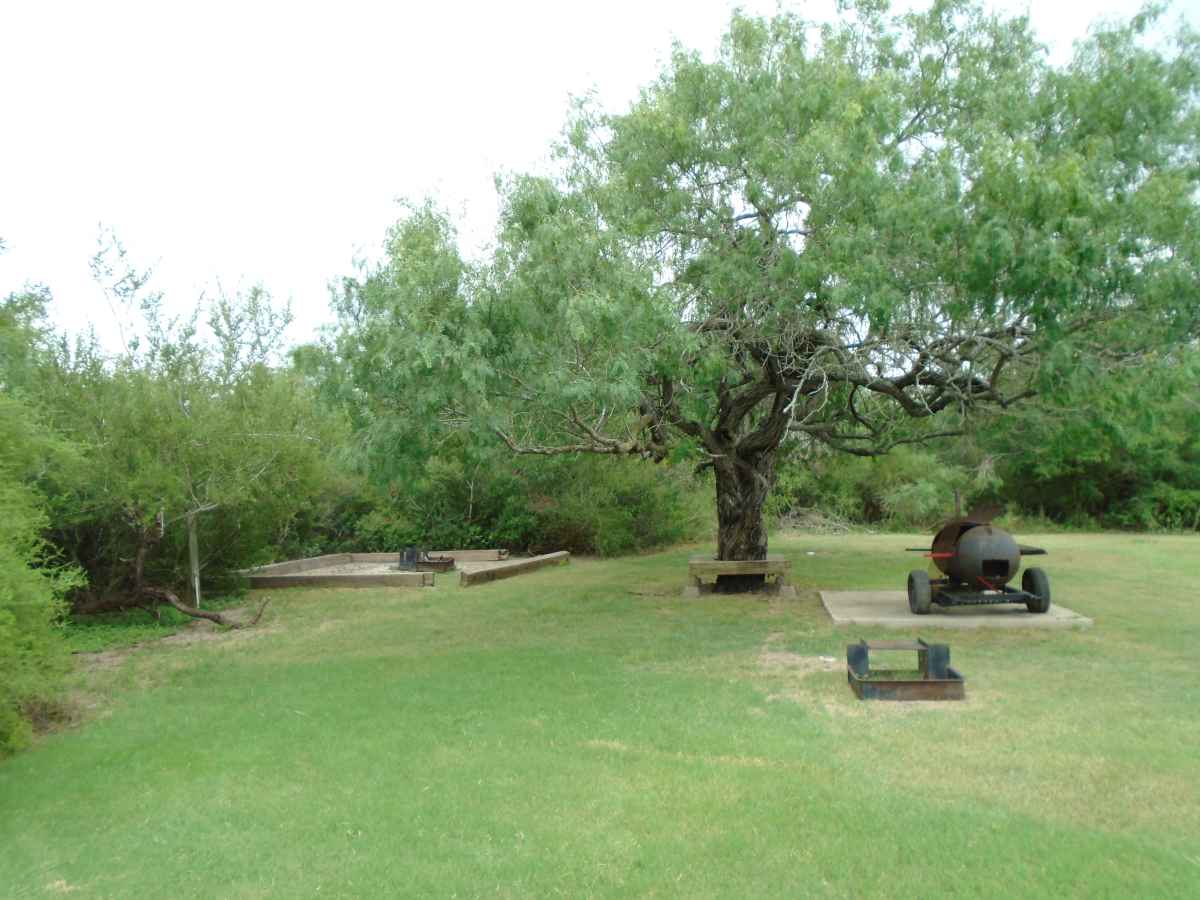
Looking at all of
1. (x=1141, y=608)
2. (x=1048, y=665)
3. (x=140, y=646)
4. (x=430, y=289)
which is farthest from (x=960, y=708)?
(x=140, y=646)

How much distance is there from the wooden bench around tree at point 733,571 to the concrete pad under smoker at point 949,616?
1.36 meters

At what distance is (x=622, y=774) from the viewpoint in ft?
18.8

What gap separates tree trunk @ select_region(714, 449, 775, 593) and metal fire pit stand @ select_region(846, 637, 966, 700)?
6.27 meters

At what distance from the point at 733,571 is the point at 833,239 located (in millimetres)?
6191

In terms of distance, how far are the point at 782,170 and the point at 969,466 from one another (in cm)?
2466

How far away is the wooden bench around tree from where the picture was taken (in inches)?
538

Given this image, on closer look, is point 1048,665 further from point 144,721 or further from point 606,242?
point 144,721

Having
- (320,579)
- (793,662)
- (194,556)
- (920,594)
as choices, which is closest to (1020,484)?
(920,594)

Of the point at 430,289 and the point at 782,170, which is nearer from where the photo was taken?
the point at 430,289

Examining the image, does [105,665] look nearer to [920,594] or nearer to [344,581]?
[344,581]

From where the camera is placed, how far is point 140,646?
11.3m

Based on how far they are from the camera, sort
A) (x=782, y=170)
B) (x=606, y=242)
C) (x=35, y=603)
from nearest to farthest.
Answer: (x=35, y=603), (x=606, y=242), (x=782, y=170)

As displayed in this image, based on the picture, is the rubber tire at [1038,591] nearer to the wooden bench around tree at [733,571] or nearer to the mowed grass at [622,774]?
the mowed grass at [622,774]

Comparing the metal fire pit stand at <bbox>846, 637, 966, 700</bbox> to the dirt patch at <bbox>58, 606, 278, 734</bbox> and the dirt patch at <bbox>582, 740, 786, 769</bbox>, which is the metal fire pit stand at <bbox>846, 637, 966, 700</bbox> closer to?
the dirt patch at <bbox>582, 740, 786, 769</bbox>
